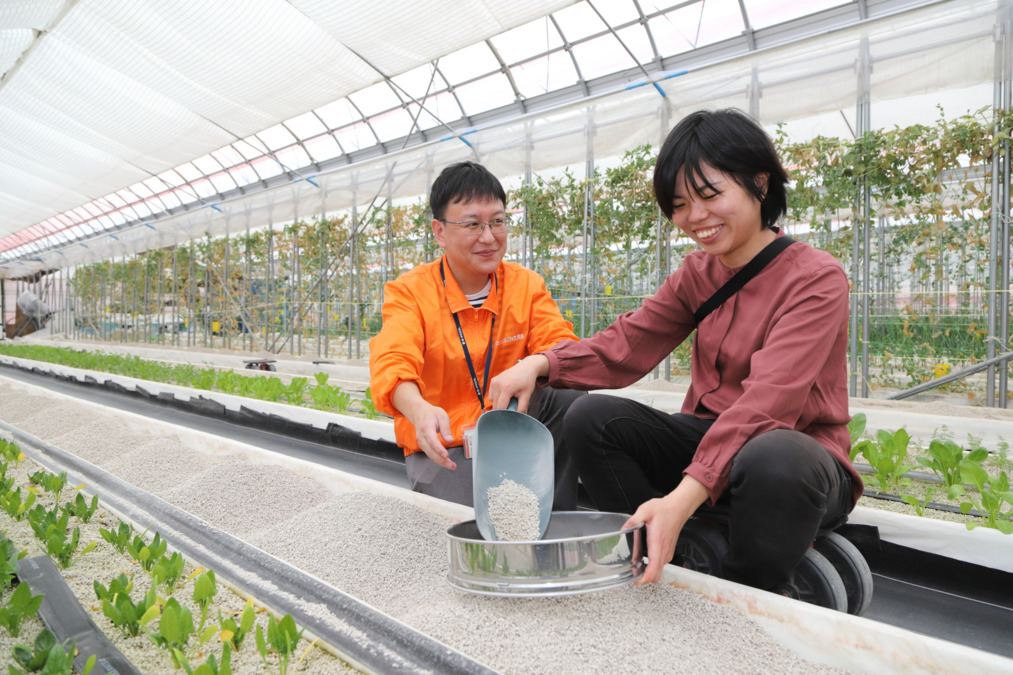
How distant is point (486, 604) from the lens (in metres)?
1.19

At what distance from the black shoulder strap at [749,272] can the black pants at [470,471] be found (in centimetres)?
55

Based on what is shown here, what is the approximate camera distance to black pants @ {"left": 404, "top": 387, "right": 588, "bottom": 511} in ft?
5.98

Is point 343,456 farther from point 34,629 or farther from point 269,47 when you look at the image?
point 269,47

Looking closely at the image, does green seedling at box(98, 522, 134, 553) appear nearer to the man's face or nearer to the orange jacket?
the orange jacket

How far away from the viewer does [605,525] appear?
1355 millimetres

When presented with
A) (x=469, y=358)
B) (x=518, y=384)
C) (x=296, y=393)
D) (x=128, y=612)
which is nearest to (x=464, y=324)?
(x=469, y=358)

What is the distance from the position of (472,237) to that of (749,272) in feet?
2.64

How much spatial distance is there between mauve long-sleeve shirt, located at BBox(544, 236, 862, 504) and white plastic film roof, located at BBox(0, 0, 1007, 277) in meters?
3.52

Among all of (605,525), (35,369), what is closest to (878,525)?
(605,525)

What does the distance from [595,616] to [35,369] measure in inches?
350

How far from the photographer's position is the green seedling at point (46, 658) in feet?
2.94

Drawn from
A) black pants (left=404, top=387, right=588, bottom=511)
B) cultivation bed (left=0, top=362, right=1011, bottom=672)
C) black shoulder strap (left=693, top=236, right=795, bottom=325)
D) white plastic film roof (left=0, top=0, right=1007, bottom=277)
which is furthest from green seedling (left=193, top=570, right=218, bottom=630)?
white plastic film roof (left=0, top=0, right=1007, bottom=277)

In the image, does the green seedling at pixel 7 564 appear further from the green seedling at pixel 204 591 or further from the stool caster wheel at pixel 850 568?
the stool caster wheel at pixel 850 568

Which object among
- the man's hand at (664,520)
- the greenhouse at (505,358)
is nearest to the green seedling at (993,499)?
the greenhouse at (505,358)
